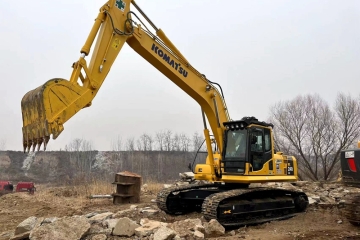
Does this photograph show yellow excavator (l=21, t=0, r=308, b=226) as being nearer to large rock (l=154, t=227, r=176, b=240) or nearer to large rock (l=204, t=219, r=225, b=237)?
large rock (l=204, t=219, r=225, b=237)

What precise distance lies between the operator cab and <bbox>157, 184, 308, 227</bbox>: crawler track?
654mm

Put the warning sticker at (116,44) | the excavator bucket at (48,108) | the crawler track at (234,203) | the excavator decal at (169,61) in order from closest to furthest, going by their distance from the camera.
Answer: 1. the excavator bucket at (48,108)
2. the warning sticker at (116,44)
3. the crawler track at (234,203)
4. the excavator decal at (169,61)

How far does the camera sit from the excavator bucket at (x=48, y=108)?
580cm

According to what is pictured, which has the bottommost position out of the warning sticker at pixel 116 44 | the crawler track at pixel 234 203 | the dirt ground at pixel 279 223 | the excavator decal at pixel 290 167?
the dirt ground at pixel 279 223

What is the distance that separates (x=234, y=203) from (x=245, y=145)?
4.87 feet

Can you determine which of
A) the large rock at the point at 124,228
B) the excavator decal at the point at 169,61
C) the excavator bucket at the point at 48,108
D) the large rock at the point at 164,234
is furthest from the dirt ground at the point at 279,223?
the excavator decal at the point at 169,61

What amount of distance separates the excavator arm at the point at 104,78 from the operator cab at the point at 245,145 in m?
0.36

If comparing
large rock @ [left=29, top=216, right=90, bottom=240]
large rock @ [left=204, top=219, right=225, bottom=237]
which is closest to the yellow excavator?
large rock @ [left=204, top=219, right=225, bottom=237]

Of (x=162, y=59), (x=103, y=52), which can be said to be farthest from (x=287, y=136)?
(x=103, y=52)

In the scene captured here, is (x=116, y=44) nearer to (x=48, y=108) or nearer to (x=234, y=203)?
(x=48, y=108)

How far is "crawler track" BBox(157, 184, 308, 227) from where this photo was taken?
763 cm

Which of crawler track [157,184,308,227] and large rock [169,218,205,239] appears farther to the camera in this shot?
crawler track [157,184,308,227]

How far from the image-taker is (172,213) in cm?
927

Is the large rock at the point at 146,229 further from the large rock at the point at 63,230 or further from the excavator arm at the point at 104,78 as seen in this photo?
the excavator arm at the point at 104,78
